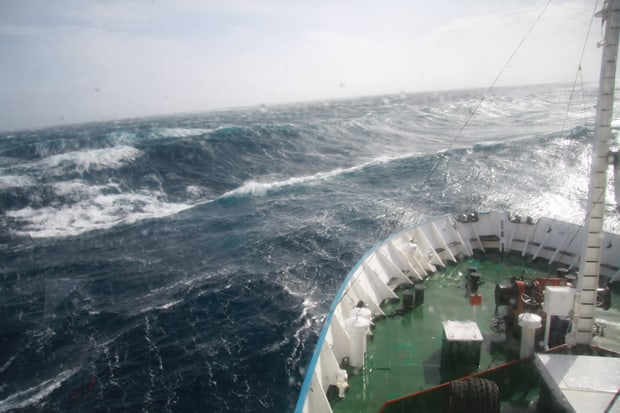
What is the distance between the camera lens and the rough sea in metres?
12.4

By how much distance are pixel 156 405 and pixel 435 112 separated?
283 ft

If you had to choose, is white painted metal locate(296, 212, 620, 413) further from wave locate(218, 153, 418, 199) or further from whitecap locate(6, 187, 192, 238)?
whitecap locate(6, 187, 192, 238)

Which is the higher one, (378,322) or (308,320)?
(378,322)

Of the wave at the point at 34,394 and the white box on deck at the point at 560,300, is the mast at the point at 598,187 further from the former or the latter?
the wave at the point at 34,394

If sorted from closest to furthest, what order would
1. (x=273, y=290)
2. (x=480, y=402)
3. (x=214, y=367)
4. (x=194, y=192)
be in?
(x=480, y=402) → (x=214, y=367) → (x=273, y=290) → (x=194, y=192)

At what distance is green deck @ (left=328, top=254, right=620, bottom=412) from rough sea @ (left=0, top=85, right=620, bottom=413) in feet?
15.3

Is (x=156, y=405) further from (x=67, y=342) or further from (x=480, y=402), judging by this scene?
(x=480, y=402)

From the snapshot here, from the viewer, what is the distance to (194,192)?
117 ft

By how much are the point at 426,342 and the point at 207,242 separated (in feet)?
59.5

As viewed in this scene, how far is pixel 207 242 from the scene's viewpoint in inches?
926

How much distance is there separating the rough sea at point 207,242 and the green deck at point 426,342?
465 centimetres

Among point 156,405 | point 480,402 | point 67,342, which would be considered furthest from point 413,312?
point 67,342

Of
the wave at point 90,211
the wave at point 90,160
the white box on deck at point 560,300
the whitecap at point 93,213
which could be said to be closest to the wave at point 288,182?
the wave at point 90,211

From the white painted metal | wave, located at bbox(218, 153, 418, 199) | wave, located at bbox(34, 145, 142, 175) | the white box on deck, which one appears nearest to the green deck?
the white painted metal
